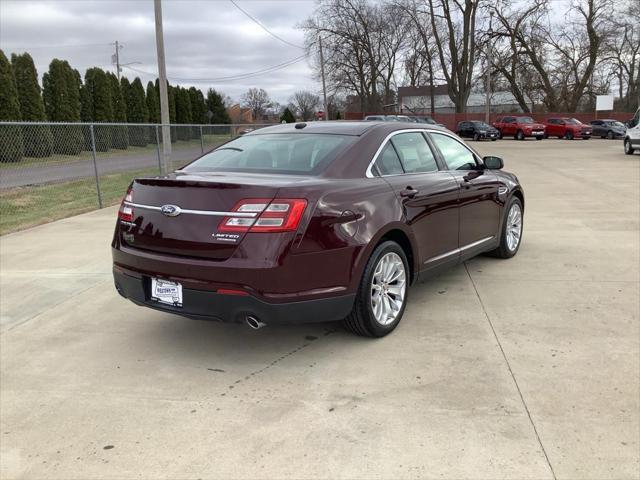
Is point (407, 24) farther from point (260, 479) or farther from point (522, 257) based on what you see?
point (260, 479)

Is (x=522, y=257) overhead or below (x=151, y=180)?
below

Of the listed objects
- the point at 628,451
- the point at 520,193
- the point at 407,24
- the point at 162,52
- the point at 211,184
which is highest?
the point at 407,24

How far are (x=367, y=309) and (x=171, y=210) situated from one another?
142 cm

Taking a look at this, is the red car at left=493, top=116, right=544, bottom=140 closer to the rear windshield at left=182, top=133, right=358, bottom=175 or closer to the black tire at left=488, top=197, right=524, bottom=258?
the black tire at left=488, top=197, right=524, bottom=258

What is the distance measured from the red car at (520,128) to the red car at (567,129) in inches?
41.7

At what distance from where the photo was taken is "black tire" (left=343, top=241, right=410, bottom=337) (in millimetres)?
3648

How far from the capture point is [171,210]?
340cm

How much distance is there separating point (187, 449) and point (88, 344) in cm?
168

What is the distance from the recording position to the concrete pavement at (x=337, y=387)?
260 cm

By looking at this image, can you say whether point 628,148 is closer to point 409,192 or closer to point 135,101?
point 409,192

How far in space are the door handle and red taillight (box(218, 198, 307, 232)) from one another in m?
1.07

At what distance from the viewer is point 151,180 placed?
3.67 metres

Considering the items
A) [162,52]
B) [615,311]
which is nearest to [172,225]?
[615,311]

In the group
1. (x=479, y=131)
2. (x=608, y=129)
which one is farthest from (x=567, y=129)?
(x=479, y=131)
